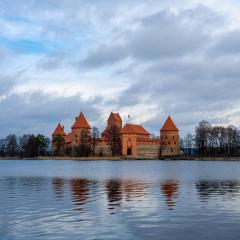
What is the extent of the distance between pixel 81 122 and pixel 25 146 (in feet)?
67.5

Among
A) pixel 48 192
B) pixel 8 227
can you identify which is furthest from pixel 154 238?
pixel 48 192

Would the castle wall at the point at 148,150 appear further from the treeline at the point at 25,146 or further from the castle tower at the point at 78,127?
the treeline at the point at 25,146

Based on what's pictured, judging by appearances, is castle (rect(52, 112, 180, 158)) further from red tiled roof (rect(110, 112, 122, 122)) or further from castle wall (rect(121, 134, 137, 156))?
red tiled roof (rect(110, 112, 122, 122))

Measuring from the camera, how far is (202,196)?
79.5 ft

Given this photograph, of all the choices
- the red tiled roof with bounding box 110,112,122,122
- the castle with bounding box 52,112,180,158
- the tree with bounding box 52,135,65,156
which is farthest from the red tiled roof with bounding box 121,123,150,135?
the tree with bounding box 52,135,65,156

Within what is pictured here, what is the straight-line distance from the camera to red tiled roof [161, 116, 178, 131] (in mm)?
150375

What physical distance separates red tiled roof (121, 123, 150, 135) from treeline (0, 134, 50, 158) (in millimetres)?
23609

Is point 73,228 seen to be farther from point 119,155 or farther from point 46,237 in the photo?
point 119,155

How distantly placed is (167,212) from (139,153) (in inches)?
4971

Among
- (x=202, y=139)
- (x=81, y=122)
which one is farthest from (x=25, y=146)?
(x=202, y=139)

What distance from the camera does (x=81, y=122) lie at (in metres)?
152

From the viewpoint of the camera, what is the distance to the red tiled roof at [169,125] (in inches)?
5920

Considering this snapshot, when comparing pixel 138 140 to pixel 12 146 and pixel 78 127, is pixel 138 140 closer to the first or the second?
pixel 78 127

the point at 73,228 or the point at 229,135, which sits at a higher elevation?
the point at 229,135
